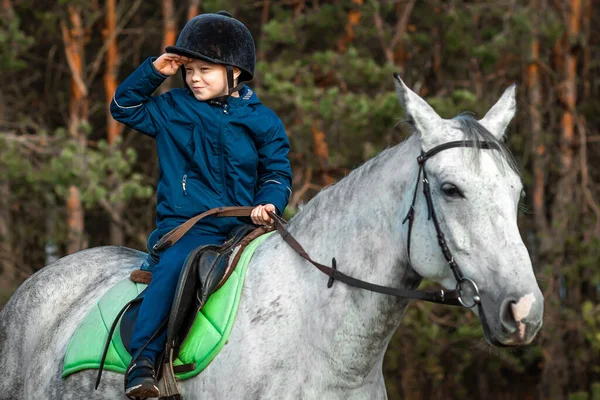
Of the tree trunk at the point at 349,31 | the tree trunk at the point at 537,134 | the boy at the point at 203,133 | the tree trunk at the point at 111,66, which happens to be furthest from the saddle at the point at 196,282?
the tree trunk at the point at 111,66

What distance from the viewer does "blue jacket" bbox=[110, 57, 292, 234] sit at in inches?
166

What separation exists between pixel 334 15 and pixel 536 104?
433 centimetres

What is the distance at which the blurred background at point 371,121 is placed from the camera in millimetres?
13867

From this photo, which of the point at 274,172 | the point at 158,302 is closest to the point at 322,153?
the point at 274,172

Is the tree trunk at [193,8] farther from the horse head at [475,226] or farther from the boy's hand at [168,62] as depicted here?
the horse head at [475,226]

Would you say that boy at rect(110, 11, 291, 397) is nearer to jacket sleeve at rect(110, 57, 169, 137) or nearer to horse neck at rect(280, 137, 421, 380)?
jacket sleeve at rect(110, 57, 169, 137)

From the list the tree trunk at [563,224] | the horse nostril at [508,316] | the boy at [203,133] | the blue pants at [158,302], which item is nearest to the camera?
the horse nostril at [508,316]

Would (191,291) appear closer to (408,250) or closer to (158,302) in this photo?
(158,302)

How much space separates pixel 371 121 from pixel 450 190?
415 inches

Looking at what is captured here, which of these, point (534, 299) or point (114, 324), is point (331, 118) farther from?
point (534, 299)

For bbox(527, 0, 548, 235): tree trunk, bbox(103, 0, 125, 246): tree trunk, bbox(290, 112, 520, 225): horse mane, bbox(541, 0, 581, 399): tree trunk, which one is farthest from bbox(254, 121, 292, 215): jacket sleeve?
bbox(103, 0, 125, 246): tree trunk

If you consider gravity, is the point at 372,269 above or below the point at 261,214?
below

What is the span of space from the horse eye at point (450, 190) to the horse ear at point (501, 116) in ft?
1.26

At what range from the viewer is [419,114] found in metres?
3.62
